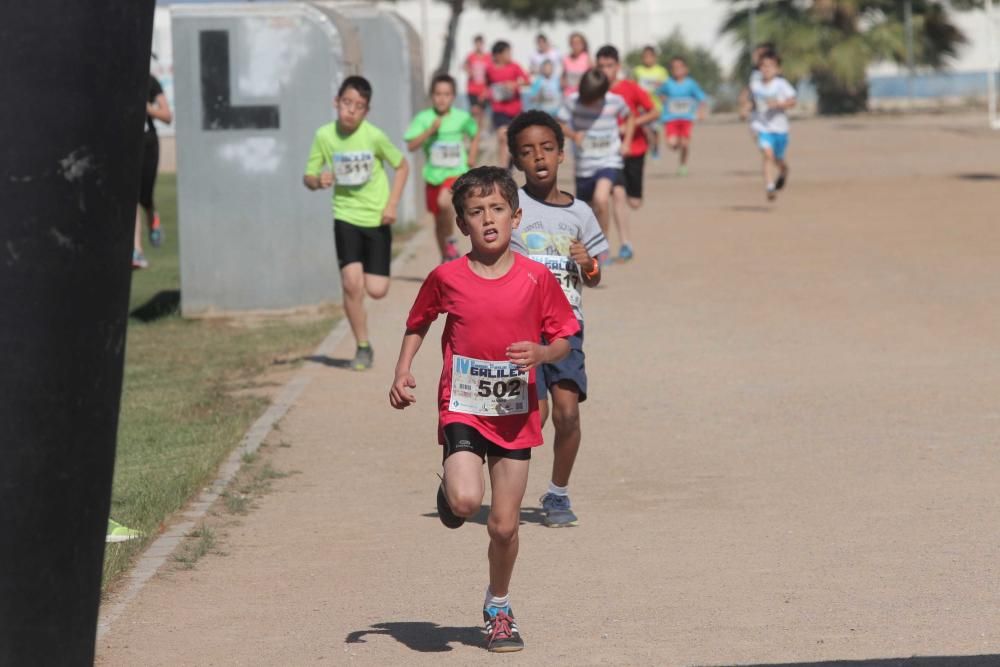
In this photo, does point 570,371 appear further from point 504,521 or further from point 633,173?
point 633,173

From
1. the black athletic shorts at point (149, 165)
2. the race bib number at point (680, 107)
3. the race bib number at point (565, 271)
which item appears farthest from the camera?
the race bib number at point (680, 107)

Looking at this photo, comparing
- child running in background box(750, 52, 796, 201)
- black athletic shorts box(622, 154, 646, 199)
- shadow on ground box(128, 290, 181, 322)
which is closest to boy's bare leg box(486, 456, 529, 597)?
shadow on ground box(128, 290, 181, 322)

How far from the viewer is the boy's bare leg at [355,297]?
1141 cm

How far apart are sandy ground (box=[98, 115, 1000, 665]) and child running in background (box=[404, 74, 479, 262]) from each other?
986 mm

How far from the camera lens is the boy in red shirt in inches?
642

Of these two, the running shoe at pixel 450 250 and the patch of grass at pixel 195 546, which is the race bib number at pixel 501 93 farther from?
the patch of grass at pixel 195 546

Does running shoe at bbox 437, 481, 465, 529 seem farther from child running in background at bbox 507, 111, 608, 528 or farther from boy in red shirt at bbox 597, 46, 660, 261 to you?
boy in red shirt at bbox 597, 46, 660, 261

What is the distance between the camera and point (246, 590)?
21.6 feet

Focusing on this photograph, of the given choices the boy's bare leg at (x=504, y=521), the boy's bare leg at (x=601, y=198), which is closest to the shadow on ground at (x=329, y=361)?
the boy's bare leg at (x=601, y=198)

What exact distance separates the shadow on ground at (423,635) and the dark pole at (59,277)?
8.00 ft

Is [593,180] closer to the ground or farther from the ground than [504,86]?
closer to the ground

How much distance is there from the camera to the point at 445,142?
15.4 metres

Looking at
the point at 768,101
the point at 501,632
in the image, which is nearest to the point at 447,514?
the point at 501,632

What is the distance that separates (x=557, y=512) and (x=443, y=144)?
27.4ft
